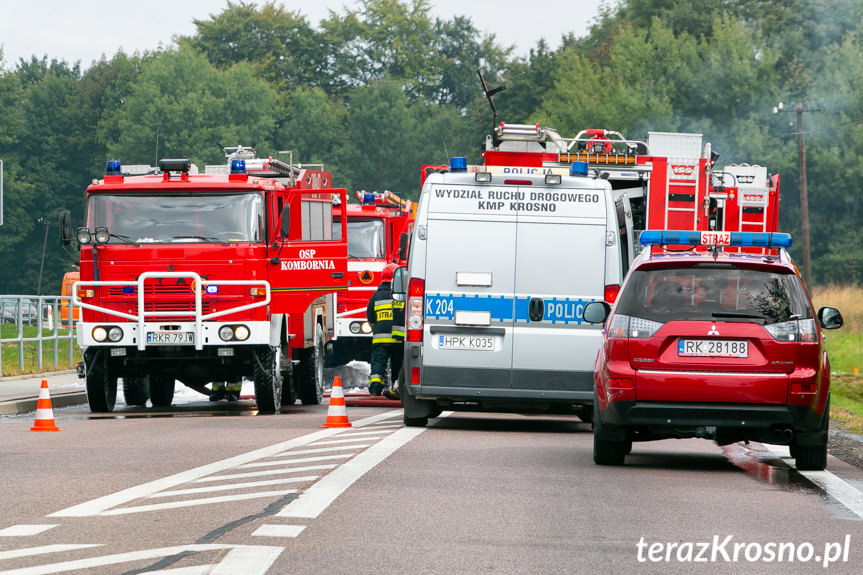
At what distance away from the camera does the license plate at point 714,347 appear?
1176cm

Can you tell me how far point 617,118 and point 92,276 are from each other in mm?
53530

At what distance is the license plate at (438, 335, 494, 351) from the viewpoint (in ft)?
51.7

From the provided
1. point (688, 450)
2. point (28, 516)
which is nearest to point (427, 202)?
point (688, 450)

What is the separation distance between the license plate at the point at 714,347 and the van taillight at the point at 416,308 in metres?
4.47

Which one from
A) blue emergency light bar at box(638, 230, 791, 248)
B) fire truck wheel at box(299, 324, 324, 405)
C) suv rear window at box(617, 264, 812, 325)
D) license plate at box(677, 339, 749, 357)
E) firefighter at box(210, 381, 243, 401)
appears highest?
blue emergency light bar at box(638, 230, 791, 248)

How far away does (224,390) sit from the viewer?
23484mm

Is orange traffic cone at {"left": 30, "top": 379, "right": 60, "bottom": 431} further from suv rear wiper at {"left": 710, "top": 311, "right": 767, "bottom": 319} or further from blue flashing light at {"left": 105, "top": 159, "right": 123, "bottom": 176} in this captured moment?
suv rear wiper at {"left": 710, "top": 311, "right": 767, "bottom": 319}

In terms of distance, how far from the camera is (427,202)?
Answer: 15875 mm

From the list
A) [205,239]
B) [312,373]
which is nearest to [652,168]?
[312,373]

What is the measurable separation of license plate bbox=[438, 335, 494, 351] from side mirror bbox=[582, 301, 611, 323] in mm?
2800

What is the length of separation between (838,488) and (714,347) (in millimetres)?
1364

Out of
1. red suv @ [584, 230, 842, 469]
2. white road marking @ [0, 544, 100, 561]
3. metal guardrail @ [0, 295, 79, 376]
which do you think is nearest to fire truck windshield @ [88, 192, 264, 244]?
metal guardrail @ [0, 295, 79, 376]

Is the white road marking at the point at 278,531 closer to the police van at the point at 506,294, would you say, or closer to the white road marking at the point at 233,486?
the white road marking at the point at 233,486

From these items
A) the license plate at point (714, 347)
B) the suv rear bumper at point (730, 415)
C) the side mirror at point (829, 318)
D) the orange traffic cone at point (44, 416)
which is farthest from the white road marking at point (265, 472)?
the orange traffic cone at point (44, 416)
